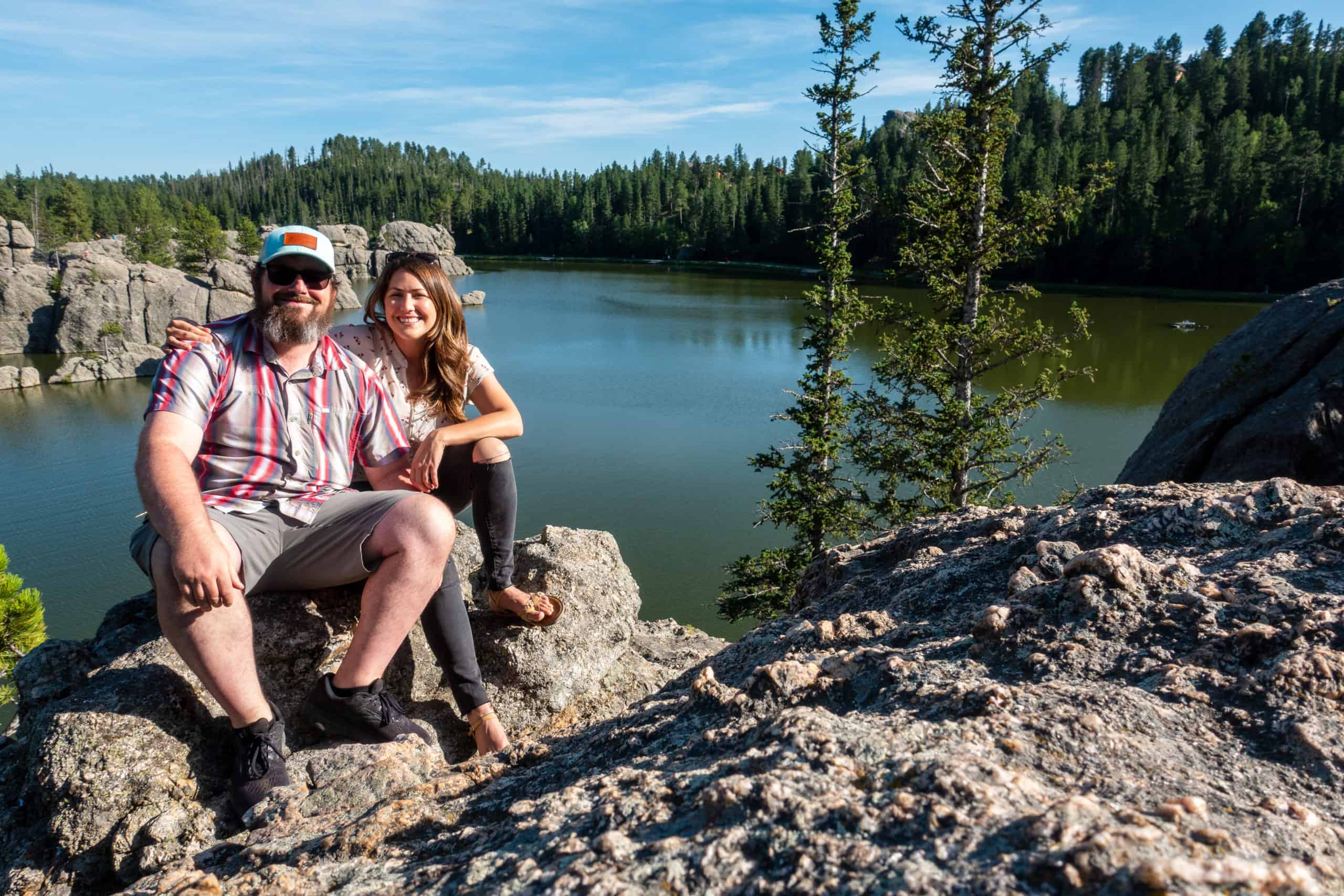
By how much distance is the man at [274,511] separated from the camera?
2.68 meters

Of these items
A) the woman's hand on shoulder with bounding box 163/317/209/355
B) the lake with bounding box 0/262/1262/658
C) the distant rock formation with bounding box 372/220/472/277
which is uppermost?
the distant rock formation with bounding box 372/220/472/277

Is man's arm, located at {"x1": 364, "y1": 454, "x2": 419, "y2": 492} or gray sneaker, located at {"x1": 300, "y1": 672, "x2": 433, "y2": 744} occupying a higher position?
man's arm, located at {"x1": 364, "y1": 454, "x2": 419, "y2": 492}

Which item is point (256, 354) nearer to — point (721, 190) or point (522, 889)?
point (522, 889)

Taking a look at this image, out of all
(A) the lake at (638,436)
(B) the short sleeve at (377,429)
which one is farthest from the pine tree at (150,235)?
(B) the short sleeve at (377,429)

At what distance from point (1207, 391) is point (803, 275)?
7463cm

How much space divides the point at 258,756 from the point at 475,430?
1.46m

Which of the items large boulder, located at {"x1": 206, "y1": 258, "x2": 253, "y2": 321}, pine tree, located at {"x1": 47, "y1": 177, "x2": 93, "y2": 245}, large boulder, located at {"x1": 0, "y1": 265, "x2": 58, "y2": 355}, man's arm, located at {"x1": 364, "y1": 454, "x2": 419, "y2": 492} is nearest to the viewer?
man's arm, located at {"x1": 364, "y1": 454, "x2": 419, "y2": 492}

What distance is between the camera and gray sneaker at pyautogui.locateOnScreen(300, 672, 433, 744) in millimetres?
2953

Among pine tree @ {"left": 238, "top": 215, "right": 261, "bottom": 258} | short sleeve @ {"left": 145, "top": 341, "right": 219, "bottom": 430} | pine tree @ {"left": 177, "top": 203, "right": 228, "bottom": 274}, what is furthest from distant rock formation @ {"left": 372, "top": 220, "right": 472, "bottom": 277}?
short sleeve @ {"left": 145, "top": 341, "right": 219, "bottom": 430}

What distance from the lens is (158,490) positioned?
2.68 m

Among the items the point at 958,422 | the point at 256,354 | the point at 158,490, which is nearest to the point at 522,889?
the point at 158,490

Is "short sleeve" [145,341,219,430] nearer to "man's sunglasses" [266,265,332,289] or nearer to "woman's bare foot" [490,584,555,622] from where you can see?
"man's sunglasses" [266,265,332,289]

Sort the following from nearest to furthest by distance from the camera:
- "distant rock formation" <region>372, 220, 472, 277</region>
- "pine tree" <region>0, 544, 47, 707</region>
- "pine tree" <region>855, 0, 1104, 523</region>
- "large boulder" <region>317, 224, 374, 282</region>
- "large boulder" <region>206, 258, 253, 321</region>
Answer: "pine tree" <region>0, 544, 47, 707</region>, "pine tree" <region>855, 0, 1104, 523</region>, "large boulder" <region>206, 258, 253, 321</region>, "large boulder" <region>317, 224, 374, 282</region>, "distant rock formation" <region>372, 220, 472, 277</region>

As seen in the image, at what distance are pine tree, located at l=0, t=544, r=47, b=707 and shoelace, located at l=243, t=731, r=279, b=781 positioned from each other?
8074mm
